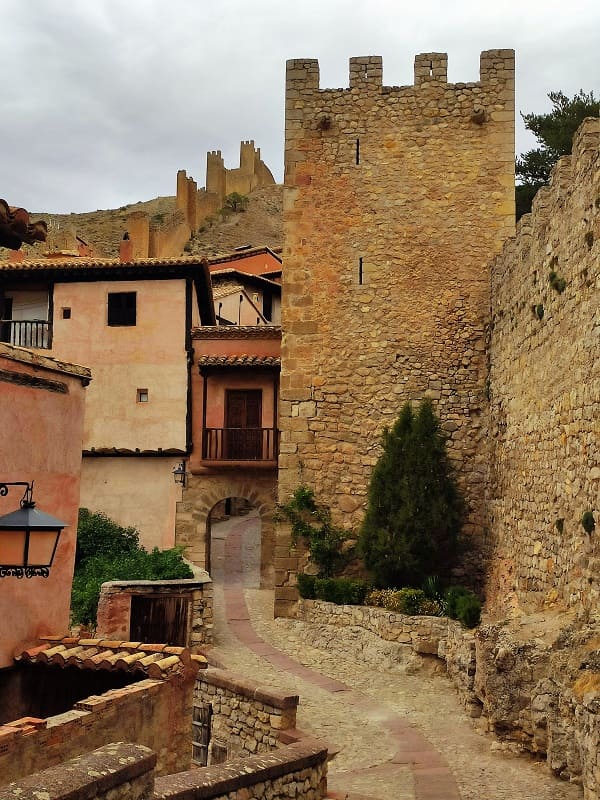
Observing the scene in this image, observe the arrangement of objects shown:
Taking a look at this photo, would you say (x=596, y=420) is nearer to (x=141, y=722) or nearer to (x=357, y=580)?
(x=141, y=722)

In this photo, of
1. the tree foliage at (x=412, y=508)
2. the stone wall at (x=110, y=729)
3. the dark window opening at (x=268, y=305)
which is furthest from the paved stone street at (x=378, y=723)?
the dark window opening at (x=268, y=305)

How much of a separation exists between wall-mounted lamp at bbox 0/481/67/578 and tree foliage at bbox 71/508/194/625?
9.21 metres

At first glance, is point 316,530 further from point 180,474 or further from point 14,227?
point 14,227

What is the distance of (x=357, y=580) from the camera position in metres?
15.3

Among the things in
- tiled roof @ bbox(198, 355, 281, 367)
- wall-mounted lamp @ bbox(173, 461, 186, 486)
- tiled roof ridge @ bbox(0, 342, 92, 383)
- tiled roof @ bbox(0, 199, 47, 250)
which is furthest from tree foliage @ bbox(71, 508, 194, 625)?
tiled roof @ bbox(0, 199, 47, 250)

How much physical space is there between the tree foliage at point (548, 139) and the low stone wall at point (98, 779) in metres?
23.3

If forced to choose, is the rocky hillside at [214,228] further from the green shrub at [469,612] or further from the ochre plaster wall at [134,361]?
the green shrub at [469,612]

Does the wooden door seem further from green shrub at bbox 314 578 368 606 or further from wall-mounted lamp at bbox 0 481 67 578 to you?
wall-mounted lamp at bbox 0 481 67 578

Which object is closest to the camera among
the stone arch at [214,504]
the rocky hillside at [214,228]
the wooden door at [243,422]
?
the stone arch at [214,504]

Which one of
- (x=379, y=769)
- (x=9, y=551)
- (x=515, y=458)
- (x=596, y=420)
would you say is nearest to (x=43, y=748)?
(x=9, y=551)

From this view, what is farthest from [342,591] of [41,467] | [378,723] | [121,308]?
[121,308]

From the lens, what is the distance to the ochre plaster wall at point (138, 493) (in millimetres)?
19422

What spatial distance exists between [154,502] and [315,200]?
24.1 ft

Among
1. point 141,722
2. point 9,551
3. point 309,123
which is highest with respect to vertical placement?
point 309,123
